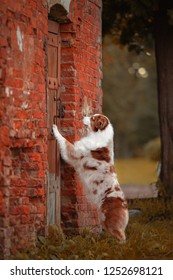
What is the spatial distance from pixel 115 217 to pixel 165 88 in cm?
721

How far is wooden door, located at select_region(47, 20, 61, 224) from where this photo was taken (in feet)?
37.3

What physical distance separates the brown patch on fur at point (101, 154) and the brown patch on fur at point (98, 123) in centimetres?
31

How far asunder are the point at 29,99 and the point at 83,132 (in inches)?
85.5

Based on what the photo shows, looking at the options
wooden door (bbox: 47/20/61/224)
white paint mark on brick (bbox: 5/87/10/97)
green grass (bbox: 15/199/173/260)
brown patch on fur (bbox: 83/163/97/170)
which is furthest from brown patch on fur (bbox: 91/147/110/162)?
white paint mark on brick (bbox: 5/87/10/97)

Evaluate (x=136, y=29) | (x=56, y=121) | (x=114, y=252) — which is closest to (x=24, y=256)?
(x=114, y=252)

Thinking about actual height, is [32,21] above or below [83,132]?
above

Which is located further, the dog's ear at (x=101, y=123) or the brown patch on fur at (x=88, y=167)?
the dog's ear at (x=101, y=123)

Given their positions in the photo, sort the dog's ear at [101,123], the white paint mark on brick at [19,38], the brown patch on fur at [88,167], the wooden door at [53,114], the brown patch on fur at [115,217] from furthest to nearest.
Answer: the wooden door at [53,114] → the dog's ear at [101,123] → the brown patch on fur at [88,167] → the brown patch on fur at [115,217] → the white paint mark on brick at [19,38]

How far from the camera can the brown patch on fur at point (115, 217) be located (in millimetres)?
10719

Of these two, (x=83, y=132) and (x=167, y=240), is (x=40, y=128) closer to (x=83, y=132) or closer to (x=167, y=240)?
(x=83, y=132)

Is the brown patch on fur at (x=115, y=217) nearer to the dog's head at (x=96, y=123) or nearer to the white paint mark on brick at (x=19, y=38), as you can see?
the dog's head at (x=96, y=123)

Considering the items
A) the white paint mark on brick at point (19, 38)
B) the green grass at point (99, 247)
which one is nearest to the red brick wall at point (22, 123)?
the white paint mark on brick at point (19, 38)

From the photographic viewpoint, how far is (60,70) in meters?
11.8

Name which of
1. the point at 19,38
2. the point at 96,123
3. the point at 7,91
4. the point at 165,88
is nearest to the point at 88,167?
the point at 96,123
